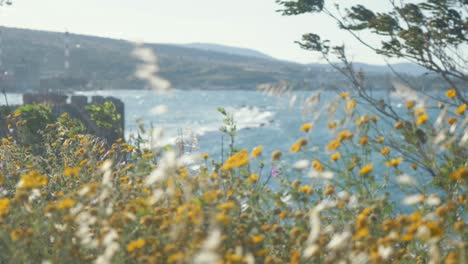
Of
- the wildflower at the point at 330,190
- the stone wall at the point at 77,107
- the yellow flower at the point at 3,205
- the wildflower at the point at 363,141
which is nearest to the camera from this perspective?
the yellow flower at the point at 3,205

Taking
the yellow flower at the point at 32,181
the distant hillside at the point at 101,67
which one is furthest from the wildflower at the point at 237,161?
the distant hillside at the point at 101,67

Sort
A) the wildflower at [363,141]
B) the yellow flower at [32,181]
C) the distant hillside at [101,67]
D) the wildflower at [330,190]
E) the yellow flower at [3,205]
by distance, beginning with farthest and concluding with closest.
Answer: the distant hillside at [101,67]
the wildflower at [363,141]
the wildflower at [330,190]
the yellow flower at [3,205]
the yellow flower at [32,181]

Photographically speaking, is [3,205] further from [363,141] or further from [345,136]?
[363,141]

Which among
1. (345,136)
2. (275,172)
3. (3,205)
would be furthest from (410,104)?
(3,205)

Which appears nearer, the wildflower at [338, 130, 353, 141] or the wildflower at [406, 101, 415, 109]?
the wildflower at [338, 130, 353, 141]

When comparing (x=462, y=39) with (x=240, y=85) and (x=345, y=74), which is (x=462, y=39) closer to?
(x=345, y=74)

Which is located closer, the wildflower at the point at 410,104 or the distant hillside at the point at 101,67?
the wildflower at the point at 410,104

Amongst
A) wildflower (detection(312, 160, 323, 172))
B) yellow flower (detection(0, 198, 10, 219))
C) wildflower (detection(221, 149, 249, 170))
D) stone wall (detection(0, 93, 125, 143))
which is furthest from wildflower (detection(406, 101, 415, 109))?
stone wall (detection(0, 93, 125, 143))

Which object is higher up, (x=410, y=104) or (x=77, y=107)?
(x=410, y=104)

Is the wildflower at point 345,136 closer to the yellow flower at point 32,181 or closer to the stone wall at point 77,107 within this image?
the yellow flower at point 32,181

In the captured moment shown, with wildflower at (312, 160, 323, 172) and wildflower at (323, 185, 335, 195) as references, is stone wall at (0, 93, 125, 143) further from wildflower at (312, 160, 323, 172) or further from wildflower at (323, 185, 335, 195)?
wildflower at (323, 185, 335, 195)

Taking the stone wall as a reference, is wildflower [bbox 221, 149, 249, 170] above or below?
above

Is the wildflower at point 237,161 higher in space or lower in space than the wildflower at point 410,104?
lower

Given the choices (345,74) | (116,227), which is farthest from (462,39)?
(116,227)
